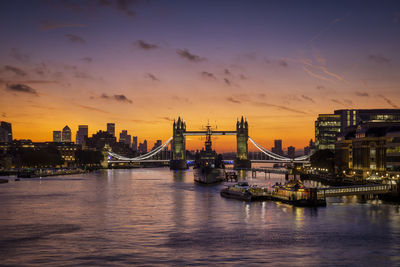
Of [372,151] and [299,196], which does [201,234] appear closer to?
[299,196]

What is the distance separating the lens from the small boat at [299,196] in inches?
2298

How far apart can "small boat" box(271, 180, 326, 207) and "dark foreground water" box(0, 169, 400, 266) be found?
136cm


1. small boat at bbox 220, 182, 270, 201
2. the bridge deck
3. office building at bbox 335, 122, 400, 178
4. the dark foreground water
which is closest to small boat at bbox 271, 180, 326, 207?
the dark foreground water

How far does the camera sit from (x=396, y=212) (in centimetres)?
5284

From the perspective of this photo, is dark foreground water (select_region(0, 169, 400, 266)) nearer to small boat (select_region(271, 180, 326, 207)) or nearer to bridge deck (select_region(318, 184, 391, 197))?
bridge deck (select_region(318, 184, 391, 197))

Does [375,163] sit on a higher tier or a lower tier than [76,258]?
higher

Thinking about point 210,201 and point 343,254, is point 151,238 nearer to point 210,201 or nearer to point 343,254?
point 343,254

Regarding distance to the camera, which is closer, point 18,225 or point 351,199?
point 18,225

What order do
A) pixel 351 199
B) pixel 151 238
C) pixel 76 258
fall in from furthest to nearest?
1. pixel 351 199
2. pixel 151 238
3. pixel 76 258

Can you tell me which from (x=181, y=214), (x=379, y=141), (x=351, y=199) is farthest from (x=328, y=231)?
(x=379, y=141)

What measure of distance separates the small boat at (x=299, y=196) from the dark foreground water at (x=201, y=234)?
4.47 ft

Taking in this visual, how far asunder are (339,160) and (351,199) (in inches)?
2261

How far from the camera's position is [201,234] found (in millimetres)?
41844

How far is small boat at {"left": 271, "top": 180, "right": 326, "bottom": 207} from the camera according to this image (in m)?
58.4
